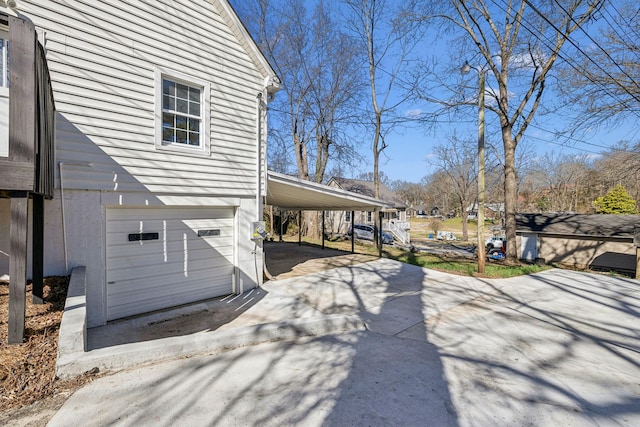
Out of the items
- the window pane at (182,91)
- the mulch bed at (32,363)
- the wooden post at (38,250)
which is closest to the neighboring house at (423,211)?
the window pane at (182,91)

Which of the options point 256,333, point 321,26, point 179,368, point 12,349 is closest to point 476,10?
point 321,26

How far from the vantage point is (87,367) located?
2703 mm

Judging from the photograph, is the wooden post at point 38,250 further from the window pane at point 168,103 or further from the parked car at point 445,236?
the parked car at point 445,236

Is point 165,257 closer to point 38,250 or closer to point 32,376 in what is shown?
point 38,250

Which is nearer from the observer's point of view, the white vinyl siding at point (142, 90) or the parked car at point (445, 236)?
the white vinyl siding at point (142, 90)

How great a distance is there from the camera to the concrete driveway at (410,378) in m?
2.44

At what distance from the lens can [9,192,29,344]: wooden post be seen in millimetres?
2693

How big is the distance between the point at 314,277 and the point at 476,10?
41.5 feet

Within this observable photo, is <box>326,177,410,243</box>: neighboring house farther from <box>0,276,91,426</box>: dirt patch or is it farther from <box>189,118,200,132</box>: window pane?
<box>0,276,91,426</box>: dirt patch

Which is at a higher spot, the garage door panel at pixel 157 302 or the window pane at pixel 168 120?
the window pane at pixel 168 120

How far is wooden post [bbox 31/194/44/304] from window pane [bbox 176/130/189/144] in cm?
244

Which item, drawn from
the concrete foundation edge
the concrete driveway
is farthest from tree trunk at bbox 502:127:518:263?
the concrete foundation edge

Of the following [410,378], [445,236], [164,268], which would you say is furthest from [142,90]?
[445,236]

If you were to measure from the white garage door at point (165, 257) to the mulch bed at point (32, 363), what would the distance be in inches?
70.6
